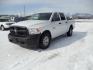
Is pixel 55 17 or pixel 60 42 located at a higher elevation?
pixel 55 17

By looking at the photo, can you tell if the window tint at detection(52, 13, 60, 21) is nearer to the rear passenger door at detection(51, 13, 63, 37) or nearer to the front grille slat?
the rear passenger door at detection(51, 13, 63, 37)

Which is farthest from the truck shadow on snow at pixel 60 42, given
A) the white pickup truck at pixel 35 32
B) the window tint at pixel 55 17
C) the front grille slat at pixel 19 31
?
the window tint at pixel 55 17

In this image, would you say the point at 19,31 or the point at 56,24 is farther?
the point at 56,24

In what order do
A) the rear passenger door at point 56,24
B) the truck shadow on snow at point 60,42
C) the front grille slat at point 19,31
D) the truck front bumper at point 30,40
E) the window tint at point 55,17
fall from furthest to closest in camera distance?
the window tint at point 55,17
the rear passenger door at point 56,24
the truck shadow on snow at point 60,42
the front grille slat at point 19,31
the truck front bumper at point 30,40

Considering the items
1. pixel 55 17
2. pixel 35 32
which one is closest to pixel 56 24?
pixel 55 17

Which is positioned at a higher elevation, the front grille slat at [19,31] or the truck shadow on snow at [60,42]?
the front grille slat at [19,31]

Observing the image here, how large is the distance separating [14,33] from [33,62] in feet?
6.77

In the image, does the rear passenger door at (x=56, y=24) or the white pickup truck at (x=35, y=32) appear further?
the rear passenger door at (x=56, y=24)

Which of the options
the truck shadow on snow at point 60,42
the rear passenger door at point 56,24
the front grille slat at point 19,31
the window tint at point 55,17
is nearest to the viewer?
the front grille slat at point 19,31

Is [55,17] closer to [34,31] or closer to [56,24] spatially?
[56,24]

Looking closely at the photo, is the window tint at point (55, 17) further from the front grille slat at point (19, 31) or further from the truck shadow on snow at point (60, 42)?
the front grille slat at point (19, 31)

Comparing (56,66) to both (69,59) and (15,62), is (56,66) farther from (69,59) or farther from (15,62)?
(15,62)

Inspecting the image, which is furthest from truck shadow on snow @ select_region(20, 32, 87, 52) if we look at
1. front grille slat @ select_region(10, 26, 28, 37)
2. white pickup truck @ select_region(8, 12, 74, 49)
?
front grille slat @ select_region(10, 26, 28, 37)

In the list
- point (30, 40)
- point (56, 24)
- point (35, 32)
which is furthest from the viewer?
point (56, 24)
